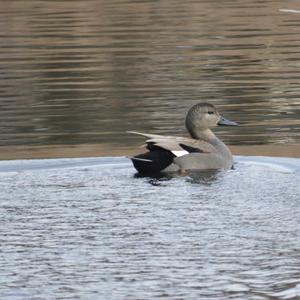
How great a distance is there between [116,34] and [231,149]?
15.2 metres

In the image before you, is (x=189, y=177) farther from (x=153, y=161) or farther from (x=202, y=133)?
(x=202, y=133)

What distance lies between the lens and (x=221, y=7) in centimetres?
3672

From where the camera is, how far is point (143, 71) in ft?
75.6

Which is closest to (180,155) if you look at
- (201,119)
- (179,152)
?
(179,152)

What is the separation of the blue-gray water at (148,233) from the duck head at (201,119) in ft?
3.43

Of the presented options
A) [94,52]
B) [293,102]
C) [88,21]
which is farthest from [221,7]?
[293,102]

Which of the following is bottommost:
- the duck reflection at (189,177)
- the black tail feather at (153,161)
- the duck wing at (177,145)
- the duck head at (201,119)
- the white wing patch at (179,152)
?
the duck reflection at (189,177)

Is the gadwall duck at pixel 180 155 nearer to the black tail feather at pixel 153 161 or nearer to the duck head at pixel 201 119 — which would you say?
the black tail feather at pixel 153 161

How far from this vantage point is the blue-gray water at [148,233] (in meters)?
9.16

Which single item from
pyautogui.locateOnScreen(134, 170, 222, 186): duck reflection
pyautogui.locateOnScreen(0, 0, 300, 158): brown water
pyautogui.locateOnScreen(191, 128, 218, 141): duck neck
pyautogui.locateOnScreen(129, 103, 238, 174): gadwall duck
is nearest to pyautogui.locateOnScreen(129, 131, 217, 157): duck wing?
pyautogui.locateOnScreen(129, 103, 238, 174): gadwall duck

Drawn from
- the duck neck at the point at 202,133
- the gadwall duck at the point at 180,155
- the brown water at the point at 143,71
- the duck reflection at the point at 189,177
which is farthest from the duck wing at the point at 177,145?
the brown water at the point at 143,71

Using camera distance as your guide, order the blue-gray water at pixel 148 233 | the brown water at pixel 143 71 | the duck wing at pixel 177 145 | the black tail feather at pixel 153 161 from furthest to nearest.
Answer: the brown water at pixel 143 71 < the duck wing at pixel 177 145 < the black tail feather at pixel 153 161 < the blue-gray water at pixel 148 233

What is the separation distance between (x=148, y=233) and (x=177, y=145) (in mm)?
3316

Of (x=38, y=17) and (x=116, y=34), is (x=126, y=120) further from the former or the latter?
(x=38, y=17)
